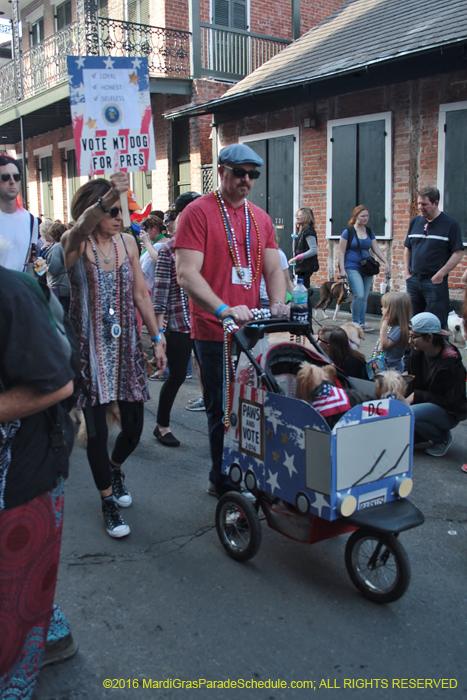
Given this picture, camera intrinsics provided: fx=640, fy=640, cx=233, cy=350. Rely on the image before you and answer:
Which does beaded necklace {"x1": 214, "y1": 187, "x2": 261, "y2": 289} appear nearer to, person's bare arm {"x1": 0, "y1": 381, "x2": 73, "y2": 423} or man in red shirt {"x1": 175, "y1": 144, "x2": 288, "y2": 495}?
man in red shirt {"x1": 175, "y1": 144, "x2": 288, "y2": 495}

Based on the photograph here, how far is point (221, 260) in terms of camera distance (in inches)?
146

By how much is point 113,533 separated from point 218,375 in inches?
43.2

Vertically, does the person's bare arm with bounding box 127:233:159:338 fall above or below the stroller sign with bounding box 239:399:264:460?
above

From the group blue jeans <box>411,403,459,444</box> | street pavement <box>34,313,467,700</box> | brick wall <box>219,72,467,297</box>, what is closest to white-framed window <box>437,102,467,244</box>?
brick wall <box>219,72,467,297</box>

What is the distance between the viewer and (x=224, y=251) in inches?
146

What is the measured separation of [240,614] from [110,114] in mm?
2924

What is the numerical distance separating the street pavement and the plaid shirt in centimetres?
149

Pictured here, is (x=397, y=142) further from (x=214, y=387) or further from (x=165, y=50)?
(x=214, y=387)

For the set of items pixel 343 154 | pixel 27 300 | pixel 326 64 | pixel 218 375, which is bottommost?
pixel 218 375

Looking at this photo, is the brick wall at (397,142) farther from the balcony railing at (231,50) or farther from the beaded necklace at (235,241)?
the beaded necklace at (235,241)

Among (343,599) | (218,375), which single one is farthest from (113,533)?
(343,599)

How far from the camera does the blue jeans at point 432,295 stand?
7441 millimetres

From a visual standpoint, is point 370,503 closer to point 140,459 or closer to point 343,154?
point 140,459

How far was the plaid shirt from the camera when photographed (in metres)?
5.13
